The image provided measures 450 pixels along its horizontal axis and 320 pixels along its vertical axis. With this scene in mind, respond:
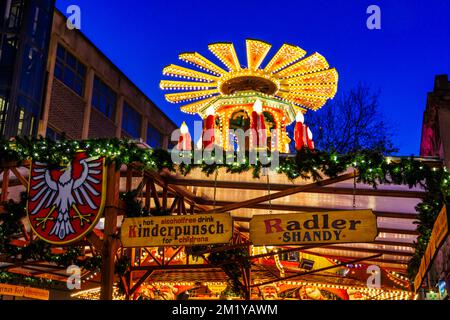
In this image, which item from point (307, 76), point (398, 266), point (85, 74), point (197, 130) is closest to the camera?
point (197, 130)

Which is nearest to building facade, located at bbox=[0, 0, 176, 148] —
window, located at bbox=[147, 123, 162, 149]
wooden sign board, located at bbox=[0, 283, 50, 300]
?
window, located at bbox=[147, 123, 162, 149]

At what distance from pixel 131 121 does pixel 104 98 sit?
4.72 meters

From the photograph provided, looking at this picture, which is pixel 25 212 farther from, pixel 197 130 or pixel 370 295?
pixel 370 295

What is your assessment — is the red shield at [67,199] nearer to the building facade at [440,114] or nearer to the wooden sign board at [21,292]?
the wooden sign board at [21,292]

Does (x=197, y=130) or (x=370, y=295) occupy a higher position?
(x=197, y=130)

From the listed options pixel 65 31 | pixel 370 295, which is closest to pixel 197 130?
pixel 370 295

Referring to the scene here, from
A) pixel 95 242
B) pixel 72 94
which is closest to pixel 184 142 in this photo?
pixel 95 242

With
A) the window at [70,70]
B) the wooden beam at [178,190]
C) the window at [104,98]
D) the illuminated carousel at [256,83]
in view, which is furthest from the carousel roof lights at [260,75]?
the window at [104,98]

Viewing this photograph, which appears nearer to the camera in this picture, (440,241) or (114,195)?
(440,241)

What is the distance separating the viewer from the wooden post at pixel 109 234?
9.36 meters

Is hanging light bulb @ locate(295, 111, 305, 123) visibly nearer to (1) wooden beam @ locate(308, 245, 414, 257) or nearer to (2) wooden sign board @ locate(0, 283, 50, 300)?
(1) wooden beam @ locate(308, 245, 414, 257)

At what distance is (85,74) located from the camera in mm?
31688
